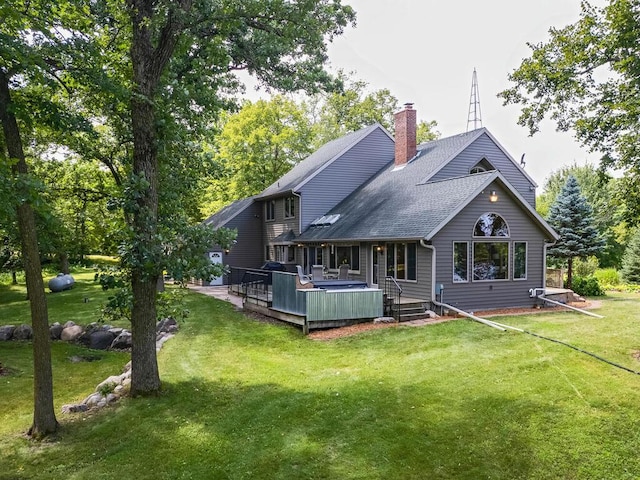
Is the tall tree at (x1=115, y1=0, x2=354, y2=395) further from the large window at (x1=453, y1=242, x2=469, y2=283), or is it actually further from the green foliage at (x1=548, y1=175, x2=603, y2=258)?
the green foliage at (x1=548, y1=175, x2=603, y2=258)

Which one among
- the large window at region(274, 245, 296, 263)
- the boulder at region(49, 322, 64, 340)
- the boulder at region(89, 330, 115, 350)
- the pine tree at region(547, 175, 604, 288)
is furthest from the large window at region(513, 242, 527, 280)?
the boulder at region(49, 322, 64, 340)

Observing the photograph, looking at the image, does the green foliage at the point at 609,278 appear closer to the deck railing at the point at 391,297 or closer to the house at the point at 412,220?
the house at the point at 412,220

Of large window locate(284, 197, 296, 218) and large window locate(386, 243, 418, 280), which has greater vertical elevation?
large window locate(284, 197, 296, 218)

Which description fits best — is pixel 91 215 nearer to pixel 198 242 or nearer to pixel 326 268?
pixel 326 268

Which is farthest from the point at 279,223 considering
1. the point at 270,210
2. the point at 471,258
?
the point at 471,258

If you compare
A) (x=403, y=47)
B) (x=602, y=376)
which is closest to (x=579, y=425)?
(x=602, y=376)

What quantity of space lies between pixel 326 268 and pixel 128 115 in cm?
1263

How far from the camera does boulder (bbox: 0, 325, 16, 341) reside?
Answer: 14.1m

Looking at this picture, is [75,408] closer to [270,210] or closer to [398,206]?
[398,206]

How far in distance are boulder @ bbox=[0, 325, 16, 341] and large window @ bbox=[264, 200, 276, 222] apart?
14.1 m

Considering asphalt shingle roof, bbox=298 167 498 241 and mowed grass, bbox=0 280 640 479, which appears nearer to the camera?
mowed grass, bbox=0 280 640 479

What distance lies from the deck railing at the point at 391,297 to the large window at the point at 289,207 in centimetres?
905

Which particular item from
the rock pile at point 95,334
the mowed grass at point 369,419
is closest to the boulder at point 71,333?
the rock pile at point 95,334

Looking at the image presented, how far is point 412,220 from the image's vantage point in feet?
49.6
